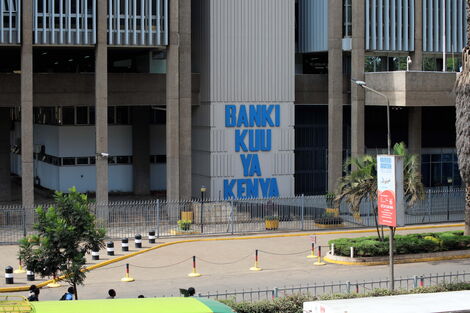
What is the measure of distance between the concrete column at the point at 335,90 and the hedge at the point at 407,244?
578 inches

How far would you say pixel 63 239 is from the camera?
90.6 ft

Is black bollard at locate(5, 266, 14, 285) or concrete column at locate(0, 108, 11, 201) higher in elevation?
concrete column at locate(0, 108, 11, 201)

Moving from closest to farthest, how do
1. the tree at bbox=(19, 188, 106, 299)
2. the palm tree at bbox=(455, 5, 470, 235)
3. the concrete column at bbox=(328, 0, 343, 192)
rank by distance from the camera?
1. the tree at bbox=(19, 188, 106, 299)
2. the palm tree at bbox=(455, 5, 470, 235)
3. the concrete column at bbox=(328, 0, 343, 192)

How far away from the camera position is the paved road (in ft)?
114

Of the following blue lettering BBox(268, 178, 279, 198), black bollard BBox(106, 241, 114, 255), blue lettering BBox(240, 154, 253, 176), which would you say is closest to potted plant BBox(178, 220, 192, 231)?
black bollard BBox(106, 241, 114, 255)

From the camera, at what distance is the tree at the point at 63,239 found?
2747 cm

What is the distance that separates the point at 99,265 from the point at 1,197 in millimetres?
21819

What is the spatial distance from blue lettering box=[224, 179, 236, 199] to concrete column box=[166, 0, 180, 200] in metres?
4.16

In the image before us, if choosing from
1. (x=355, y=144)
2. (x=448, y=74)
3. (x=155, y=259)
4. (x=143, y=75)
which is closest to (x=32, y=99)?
(x=143, y=75)

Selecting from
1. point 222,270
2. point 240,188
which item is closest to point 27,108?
point 240,188

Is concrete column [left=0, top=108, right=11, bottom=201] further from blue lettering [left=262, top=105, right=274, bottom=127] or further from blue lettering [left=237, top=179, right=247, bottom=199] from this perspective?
blue lettering [left=262, top=105, right=274, bottom=127]

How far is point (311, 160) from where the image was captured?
64500 mm

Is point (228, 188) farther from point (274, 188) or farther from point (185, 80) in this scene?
point (185, 80)

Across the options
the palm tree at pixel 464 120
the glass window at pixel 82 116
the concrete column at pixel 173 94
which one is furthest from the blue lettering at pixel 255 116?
the palm tree at pixel 464 120
